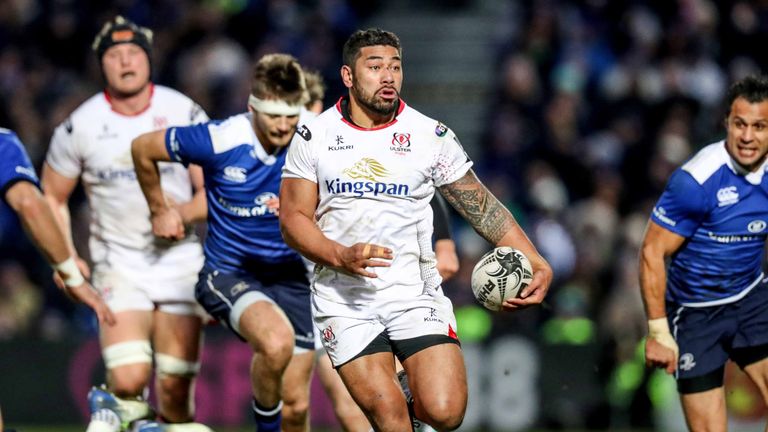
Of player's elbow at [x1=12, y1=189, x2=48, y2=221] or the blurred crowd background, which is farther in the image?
the blurred crowd background

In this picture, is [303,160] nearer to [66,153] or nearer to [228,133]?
[228,133]

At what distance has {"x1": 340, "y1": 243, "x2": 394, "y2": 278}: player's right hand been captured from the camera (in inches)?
253

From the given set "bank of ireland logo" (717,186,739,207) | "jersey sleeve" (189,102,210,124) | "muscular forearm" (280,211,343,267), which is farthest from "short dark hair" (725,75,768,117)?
"jersey sleeve" (189,102,210,124)

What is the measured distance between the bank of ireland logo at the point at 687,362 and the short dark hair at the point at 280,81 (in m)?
2.77

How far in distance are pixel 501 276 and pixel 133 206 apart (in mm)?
3153

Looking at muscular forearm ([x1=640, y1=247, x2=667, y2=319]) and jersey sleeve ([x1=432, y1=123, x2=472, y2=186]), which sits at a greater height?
jersey sleeve ([x1=432, y1=123, x2=472, y2=186])

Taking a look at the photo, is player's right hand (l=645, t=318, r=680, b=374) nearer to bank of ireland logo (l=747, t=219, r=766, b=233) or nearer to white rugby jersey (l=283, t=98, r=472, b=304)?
bank of ireland logo (l=747, t=219, r=766, b=233)

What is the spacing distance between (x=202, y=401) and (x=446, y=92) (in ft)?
20.7

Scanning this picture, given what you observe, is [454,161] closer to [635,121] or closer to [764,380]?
[764,380]

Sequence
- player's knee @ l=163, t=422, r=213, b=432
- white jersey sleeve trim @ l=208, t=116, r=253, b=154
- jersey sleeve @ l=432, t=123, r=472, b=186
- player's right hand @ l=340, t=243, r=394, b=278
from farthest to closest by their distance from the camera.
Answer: player's knee @ l=163, t=422, r=213, b=432
white jersey sleeve trim @ l=208, t=116, r=253, b=154
jersey sleeve @ l=432, t=123, r=472, b=186
player's right hand @ l=340, t=243, r=394, b=278

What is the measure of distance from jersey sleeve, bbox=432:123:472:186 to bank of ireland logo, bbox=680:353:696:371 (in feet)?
6.38

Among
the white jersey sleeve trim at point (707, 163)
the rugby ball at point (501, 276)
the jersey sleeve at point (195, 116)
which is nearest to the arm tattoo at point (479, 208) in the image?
the rugby ball at point (501, 276)

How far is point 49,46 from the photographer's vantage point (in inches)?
672

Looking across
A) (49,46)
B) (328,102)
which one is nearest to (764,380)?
(328,102)
